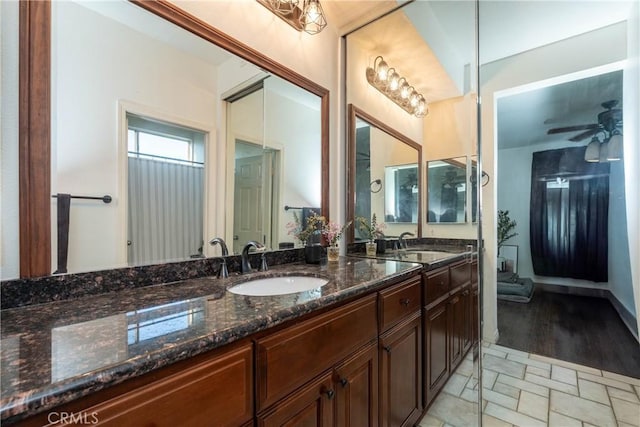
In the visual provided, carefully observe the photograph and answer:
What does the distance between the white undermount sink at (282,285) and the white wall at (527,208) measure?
7.63 feet

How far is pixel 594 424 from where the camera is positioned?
5.22 ft

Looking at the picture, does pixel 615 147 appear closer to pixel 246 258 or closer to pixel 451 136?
pixel 451 136

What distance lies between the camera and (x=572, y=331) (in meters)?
2.55

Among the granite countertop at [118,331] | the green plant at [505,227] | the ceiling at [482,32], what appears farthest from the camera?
the green plant at [505,227]

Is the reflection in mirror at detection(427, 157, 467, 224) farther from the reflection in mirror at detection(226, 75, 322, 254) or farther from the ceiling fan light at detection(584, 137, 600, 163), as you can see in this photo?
the ceiling fan light at detection(584, 137, 600, 163)

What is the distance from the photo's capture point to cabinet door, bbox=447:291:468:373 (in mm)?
1854

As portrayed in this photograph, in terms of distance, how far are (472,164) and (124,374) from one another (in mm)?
2187

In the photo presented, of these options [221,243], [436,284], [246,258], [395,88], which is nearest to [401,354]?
[436,284]

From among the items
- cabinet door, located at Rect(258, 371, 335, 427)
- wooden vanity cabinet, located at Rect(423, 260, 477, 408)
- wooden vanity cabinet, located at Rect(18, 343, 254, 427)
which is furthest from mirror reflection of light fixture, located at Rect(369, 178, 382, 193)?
wooden vanity cabinet, located at Rect(18, 343, 254, 427)

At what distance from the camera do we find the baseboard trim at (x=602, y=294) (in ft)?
6.88

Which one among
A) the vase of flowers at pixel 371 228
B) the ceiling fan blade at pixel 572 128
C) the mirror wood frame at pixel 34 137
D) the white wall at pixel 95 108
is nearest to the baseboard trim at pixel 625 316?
the ceiling fan blade at pixel 572 128

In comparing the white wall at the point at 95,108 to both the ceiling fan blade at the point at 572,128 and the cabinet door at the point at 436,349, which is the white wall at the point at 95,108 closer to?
the cabinet door at the point at 436,349

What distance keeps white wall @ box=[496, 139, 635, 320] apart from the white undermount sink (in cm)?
233

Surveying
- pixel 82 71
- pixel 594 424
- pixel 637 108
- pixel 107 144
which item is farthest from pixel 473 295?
pixel 82 71
